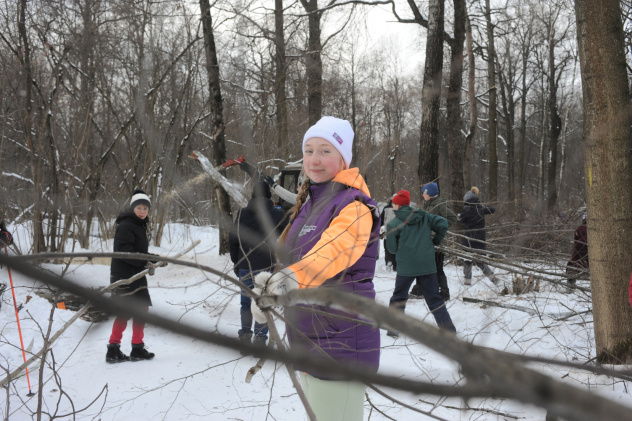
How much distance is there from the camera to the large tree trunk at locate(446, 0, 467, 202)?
430 inches

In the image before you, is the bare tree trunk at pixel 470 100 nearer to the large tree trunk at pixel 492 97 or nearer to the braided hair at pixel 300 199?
the large tree trunk at pixel 492 97

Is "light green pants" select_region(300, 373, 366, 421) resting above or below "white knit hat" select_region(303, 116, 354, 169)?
below

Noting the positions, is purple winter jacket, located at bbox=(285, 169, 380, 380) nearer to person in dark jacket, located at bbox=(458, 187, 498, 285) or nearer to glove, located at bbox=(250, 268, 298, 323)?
glove, located at bbox=(250, 268, 298, 323)

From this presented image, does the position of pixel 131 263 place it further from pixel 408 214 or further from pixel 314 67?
pixel 314 67

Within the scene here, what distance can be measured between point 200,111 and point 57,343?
8160mm

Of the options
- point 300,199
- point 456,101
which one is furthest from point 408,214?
point 456,101

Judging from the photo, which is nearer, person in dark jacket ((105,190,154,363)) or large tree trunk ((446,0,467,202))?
person in dark jacket ((105,190,154,363))

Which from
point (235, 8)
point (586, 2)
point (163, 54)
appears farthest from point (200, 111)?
point (586, 2)

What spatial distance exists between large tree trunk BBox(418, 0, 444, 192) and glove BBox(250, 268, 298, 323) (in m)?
6.76

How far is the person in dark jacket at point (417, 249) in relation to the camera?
16.0 feet

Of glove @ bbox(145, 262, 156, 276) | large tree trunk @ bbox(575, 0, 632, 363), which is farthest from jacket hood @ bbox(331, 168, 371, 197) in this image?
large tree trunk @ bbox(575, 0, 632, 363)

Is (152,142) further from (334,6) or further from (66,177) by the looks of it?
(334,6)

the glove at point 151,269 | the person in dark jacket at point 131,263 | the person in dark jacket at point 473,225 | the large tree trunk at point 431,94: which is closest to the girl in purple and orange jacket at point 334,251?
the glove at point 151,269

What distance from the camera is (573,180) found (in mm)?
30016
